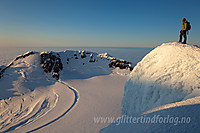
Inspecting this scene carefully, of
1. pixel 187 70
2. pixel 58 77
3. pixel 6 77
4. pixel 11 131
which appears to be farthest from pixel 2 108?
pixel 187 70

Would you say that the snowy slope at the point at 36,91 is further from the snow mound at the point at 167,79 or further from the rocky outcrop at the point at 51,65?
the snow mound at the point at 167,79

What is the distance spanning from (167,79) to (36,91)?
1062cm

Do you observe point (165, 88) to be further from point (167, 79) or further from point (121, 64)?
point (121, 64)

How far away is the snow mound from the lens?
2.28 meters

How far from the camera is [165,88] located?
2588 mm

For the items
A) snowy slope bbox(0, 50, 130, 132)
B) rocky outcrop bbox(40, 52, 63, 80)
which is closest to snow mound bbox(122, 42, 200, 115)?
snowy slope bbox(0, 50, 130, 132)

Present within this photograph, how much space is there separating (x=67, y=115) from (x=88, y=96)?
7.99 feet

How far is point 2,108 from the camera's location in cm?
677

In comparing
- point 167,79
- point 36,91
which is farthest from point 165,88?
point 36,91

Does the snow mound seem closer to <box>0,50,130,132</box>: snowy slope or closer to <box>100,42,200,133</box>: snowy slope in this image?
<box>100,42,200,133</box>: snowy slope

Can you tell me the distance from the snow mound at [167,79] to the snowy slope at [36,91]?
17.0ft

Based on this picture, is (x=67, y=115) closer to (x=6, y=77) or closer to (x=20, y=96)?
(x=20, y=96)

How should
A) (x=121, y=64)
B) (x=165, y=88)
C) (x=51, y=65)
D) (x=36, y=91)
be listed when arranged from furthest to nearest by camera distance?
(x=121, y=64) → (x=51, y=65) → (x=36, y=91) → (x=165, y=88)

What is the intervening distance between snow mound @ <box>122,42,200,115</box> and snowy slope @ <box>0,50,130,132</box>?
5.17m
